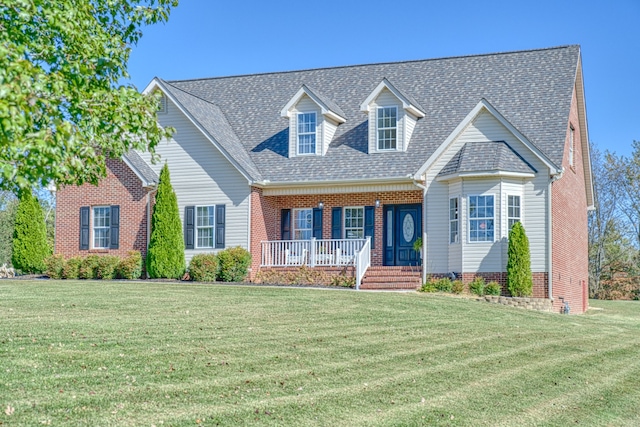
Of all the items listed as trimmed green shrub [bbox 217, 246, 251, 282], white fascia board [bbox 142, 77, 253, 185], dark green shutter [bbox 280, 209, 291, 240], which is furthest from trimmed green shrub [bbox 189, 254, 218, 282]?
dark green shutter [bbox 280, 209, 291, 240]

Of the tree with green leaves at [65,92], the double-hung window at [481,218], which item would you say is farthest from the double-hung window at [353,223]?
the tree with green leaves at [65,92]

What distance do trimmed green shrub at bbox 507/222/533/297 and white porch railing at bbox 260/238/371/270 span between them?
176 inches

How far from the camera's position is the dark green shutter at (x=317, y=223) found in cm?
2739

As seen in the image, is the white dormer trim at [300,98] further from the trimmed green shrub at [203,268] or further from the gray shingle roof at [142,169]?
the trimmed green shrub at [203,268]

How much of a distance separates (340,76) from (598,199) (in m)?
22.0

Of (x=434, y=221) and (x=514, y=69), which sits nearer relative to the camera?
(x=434, y=221)

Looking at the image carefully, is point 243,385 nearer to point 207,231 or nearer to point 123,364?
point 123,364

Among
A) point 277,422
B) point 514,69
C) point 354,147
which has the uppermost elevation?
point 514,69

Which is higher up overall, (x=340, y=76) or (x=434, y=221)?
(x=340, y=76)

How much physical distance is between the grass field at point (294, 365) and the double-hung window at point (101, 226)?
8723 mm

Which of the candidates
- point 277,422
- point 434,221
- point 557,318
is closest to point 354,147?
point 434,221

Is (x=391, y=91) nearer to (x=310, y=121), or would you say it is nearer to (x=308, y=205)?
(x=310, y=121)

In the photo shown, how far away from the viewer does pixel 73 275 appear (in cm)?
2609

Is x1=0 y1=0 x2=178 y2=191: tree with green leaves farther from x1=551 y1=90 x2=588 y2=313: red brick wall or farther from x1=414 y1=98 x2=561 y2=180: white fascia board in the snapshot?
x1=551 y1=90 x2=588 y2=313: red brick wall
